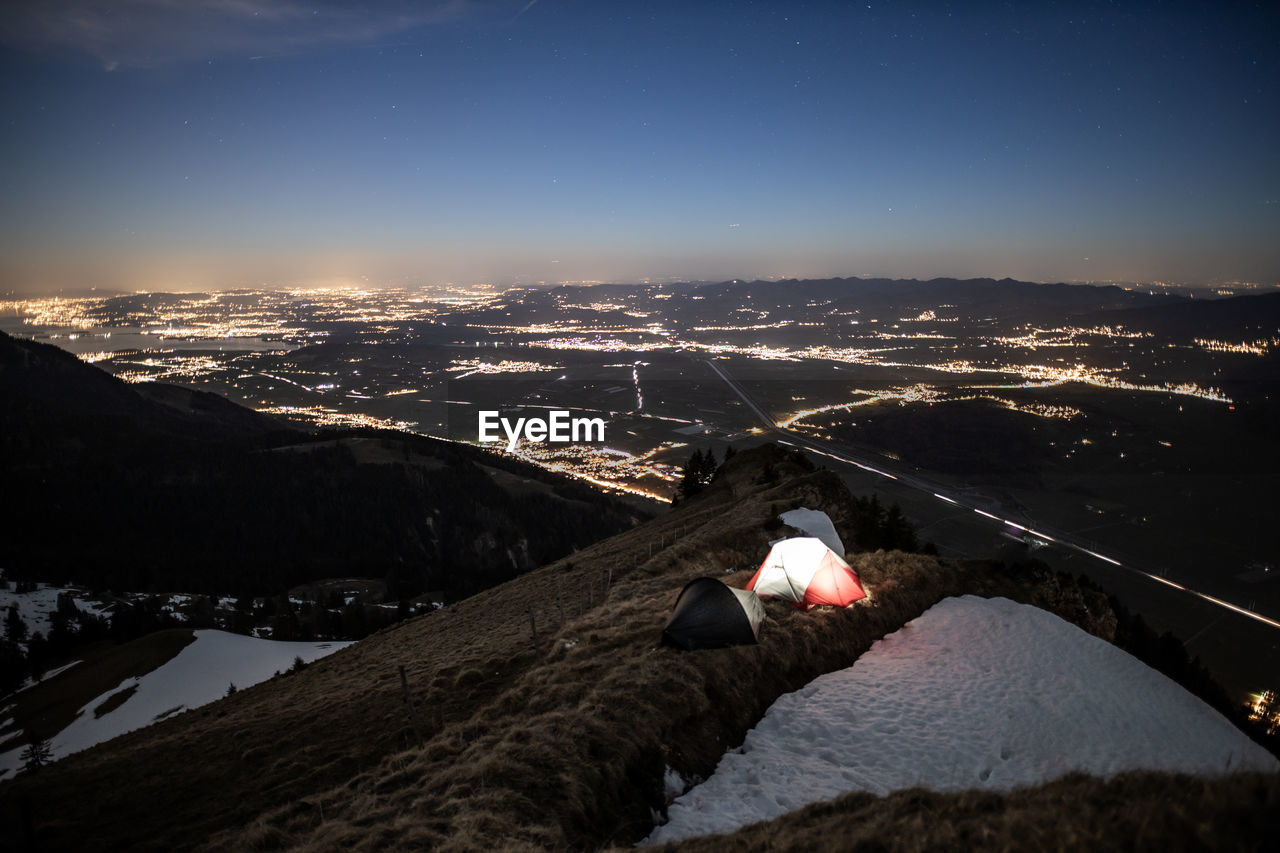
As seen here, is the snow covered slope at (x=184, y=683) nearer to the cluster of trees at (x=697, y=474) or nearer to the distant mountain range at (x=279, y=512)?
the distant mountain range at (x=279, y=512)

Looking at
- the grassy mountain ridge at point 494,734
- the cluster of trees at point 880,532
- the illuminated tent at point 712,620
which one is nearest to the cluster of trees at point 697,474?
the cluster of trees at point 880,532

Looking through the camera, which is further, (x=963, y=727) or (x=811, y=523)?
(x=811, y=523)

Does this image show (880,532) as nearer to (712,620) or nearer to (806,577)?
(806,577)

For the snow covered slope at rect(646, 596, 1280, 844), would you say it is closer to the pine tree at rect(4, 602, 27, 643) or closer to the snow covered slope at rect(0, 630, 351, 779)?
the snow covered slope at rect(0, 630, 351, 779)

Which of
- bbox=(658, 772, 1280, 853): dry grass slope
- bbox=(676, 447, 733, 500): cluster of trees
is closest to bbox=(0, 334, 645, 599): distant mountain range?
bbox=(676, 447, 733, 500): cluster of trees

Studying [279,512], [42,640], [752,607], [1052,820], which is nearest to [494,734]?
[752,607]

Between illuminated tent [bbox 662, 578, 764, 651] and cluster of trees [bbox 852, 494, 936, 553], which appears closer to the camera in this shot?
illuminated tent [bbox 662, 578, 764, 651]
